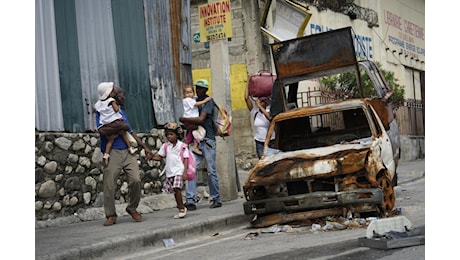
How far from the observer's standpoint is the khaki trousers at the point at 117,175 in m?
9.21

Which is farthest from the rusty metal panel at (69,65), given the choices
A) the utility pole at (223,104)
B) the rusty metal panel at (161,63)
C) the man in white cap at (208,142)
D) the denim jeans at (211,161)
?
the utility pole at (223,104)

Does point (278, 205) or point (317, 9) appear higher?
point (317, 9)

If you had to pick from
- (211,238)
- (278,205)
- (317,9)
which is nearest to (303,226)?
(278,205)

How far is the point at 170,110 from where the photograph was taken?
12812 millimetres

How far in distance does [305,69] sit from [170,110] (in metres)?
2.81

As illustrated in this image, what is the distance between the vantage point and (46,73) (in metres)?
10.0

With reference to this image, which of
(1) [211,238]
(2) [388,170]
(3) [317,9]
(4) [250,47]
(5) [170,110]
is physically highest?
(3) [317,9]

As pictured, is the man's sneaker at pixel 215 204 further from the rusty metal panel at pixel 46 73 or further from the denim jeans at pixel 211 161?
the rusty metal panel at pixel 46 73

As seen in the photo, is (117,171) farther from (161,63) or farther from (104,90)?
(161,63)

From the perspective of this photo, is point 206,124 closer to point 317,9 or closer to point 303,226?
point 303,226

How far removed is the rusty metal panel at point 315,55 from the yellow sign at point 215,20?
1.10m

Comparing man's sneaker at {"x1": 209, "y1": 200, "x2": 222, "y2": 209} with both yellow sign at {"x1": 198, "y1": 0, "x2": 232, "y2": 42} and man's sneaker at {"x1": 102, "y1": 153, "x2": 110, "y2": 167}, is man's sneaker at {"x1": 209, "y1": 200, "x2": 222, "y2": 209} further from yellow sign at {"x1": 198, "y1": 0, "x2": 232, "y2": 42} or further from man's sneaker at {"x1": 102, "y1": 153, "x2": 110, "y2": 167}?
yellow sign at {"x1": 198, "y1": 0, "x2": 232, "y2": 42}

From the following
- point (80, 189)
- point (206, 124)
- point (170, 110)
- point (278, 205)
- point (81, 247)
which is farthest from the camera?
point (170, 110)

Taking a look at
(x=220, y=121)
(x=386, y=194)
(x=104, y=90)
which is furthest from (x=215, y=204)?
(x=386, y=194)
